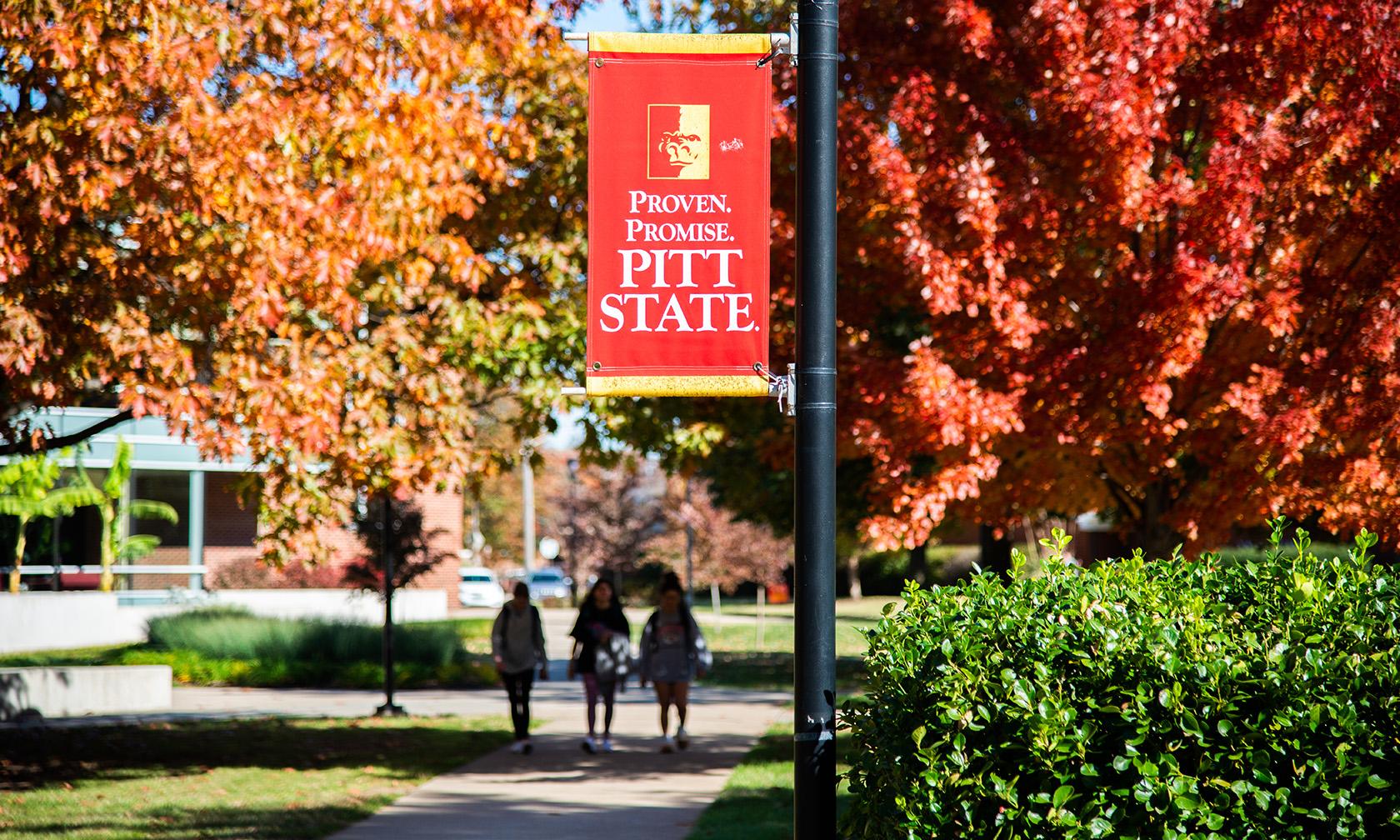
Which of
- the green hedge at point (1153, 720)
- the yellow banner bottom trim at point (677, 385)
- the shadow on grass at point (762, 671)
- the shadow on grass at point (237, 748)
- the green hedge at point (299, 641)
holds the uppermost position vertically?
the yellow banner bottom trim at point (677, 385)

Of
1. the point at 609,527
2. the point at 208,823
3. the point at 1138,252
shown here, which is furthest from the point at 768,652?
the point at 1138,252

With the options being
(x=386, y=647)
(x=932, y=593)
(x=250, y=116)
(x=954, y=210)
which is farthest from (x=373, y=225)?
(x=386, y=647)

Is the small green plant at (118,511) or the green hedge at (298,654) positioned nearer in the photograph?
the green hedge at (298,654)

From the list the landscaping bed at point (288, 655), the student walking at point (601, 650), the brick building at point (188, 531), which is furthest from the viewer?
the brick building at point (188, 531)

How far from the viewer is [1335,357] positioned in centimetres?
856

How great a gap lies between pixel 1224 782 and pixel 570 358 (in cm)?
891

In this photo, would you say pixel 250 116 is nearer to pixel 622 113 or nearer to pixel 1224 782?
pixel 622 113

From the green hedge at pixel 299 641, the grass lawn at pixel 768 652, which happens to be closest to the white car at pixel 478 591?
the grass lawn at pixel 768 652

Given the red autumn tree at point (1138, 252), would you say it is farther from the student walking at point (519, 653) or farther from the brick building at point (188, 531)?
the brick building at point (188, 531)

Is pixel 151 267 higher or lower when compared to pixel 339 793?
higher

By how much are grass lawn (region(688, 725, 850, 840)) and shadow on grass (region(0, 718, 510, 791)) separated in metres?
2.94

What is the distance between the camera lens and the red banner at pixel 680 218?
186 inches

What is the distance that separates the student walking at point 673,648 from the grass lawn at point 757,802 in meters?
0.99

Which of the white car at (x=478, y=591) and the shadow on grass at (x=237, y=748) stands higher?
the white car at (x=478, y=591)
